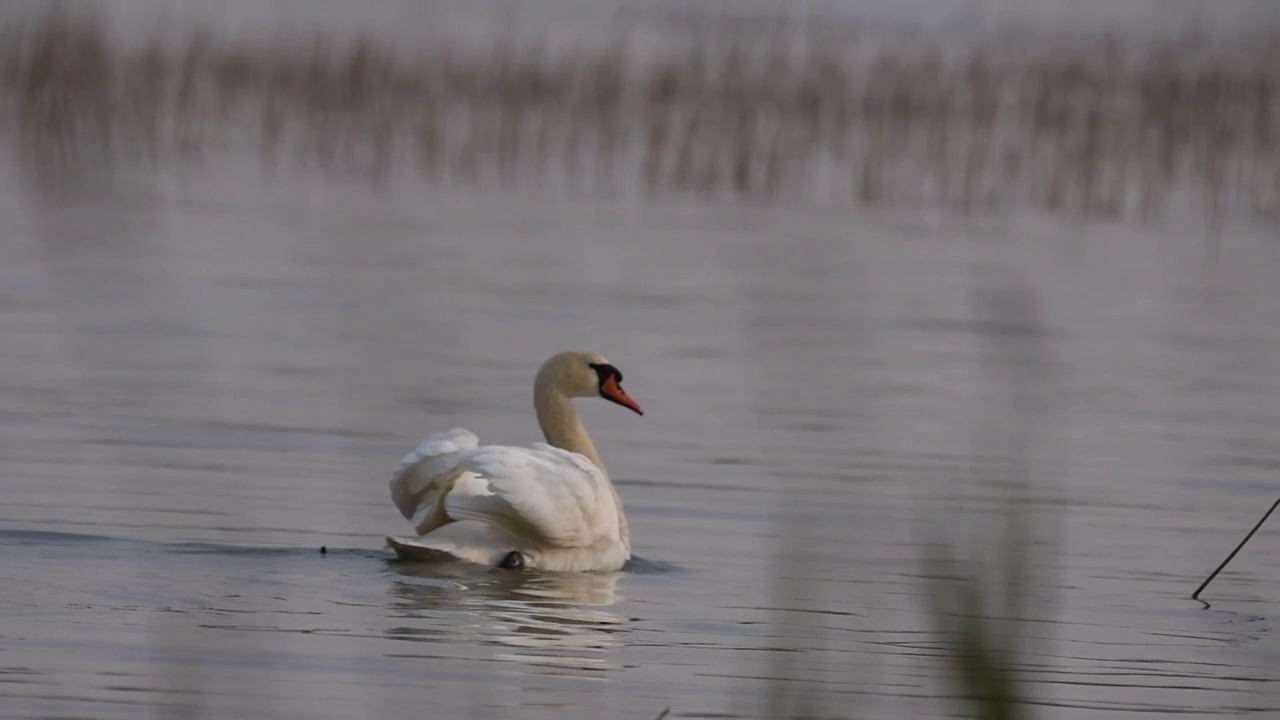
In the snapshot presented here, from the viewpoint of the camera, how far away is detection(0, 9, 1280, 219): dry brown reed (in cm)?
1919

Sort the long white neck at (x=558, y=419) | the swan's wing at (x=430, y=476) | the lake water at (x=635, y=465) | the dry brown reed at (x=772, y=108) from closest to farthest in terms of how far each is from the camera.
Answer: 1. the lake water at (x=635, y=465)
2. the swan's wing at (x=430, y=476)
3. the long white neck at (x=558, y=419)
4. the dry brown reed at (x=772, y=108)

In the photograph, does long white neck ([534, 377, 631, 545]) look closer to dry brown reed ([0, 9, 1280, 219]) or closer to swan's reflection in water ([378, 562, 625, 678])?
swan's reflection in water ([378, 562, 625, 678])

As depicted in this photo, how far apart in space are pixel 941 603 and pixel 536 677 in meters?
2.93

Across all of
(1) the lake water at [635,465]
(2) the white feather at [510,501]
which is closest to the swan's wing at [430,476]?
(2) the white feather at [510,501]

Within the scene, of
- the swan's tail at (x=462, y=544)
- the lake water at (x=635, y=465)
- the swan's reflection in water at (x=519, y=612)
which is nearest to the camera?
the lake water at (x=635, y=465)

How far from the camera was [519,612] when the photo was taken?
236 inches

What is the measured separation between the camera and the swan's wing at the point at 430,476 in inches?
262

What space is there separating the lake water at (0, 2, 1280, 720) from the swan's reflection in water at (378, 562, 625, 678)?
19mm

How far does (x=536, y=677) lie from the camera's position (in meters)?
5.04

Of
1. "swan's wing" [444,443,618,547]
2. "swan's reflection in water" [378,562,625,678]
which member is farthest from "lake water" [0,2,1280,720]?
"swan's wing" [444,443,618,547]

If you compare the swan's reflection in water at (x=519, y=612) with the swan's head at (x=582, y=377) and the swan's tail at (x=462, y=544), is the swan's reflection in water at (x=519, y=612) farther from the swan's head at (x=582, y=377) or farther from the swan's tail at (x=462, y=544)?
the swan's head at (x=582, y=377)

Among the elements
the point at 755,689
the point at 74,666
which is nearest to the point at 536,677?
the point at 755,689

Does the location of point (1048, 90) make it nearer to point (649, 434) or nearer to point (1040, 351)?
point (649, 434)

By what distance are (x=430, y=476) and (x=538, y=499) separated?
0.99 ft
